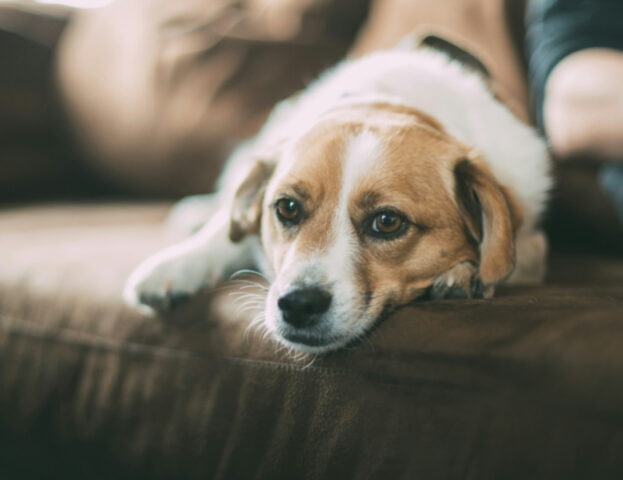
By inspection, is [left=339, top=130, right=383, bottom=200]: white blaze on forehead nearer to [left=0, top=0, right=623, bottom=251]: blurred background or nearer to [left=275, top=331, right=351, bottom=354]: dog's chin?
[left=275, top=331, right=351, bottom=354]: dog's chin

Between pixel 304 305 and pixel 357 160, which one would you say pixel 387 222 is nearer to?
pixel 357 160

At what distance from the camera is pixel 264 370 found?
37.9 inches

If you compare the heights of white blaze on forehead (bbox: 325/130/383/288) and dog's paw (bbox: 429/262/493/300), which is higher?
white blaze on forehead (bbox: 325/130/383/288)

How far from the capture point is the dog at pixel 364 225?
102cm

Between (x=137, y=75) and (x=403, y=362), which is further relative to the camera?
(x=137, y=75)

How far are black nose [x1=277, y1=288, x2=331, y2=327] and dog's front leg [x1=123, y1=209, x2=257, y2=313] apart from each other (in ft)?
0.95

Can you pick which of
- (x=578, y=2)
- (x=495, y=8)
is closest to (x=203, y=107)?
(x=495, y=8)

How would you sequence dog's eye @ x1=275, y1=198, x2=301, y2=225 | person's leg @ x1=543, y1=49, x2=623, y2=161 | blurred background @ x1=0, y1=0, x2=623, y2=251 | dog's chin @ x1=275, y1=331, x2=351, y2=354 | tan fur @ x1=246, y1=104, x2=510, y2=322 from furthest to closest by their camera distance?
blurred background @ x1=0, y1=0, x2=623, y2=251 < person's leg @ x1=543, y1=49, x2=623, y2=161 < dog's eye @ x1=275, y1=198, x2=301, y2=225 < tan fur @ x1=246, y1=104, x2=510, y2=322 < dog's chin @ x1=275, y1=331, x2=351, y2=354

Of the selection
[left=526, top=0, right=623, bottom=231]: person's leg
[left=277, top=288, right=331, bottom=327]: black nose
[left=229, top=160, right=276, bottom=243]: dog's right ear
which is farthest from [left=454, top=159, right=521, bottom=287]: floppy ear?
[left=526, top=0, right=623, bottom=231]: person's leg

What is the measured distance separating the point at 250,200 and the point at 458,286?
1.90 feet

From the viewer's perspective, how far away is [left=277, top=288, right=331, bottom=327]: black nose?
3.25 feet

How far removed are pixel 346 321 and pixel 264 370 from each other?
0.55 ft

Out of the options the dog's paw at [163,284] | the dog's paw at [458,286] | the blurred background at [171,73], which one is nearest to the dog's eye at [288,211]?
the dog's paw at [163,284]

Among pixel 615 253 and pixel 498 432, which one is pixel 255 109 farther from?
pixel 498 432
